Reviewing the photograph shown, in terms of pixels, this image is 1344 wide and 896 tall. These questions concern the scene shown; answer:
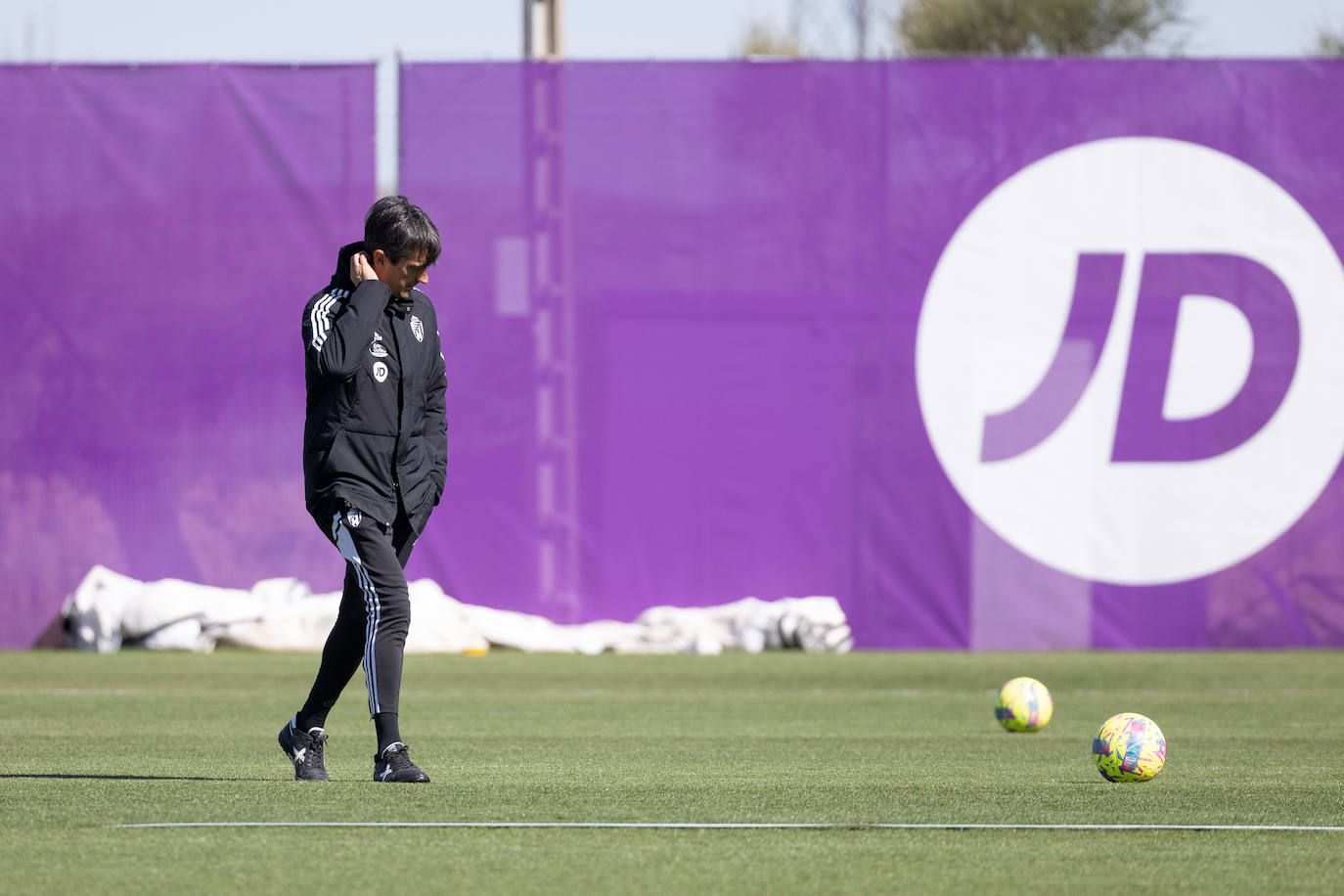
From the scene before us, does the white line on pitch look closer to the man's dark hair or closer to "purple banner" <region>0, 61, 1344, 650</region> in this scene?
the man's dark hair

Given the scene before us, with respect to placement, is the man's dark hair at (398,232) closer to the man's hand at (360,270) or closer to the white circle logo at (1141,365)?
the man's hand at (360,270)

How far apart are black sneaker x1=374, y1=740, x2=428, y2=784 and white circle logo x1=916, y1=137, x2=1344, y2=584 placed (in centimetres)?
787

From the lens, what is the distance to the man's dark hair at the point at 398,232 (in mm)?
5676

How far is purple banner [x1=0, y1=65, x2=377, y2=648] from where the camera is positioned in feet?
42.6

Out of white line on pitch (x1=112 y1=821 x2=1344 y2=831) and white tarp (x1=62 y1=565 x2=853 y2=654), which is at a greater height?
white line on pitch (x1=112 y1=821 x2=1344 y2=831)

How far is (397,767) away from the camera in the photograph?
564 cm

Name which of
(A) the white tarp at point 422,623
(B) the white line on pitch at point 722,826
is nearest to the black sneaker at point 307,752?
(B) the white line on pitch at point 722,826

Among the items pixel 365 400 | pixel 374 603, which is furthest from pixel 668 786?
pixel 365 400

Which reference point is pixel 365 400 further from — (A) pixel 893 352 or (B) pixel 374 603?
(A) pixel 893 352

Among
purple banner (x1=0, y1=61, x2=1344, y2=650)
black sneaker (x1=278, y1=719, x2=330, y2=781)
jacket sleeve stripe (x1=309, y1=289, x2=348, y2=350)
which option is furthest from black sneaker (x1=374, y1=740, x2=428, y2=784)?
purple banner (x1=0, y1=61, x2=1344, y2=650)

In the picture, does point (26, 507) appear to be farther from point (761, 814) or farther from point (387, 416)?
point (761, 814)

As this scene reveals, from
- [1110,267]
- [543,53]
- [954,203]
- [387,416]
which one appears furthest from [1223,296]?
[387,416]

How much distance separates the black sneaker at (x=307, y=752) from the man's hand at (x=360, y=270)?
1.37 meters

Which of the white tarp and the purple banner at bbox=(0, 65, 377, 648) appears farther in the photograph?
the purple banner at bbox=(0, 65, 377, 648)
